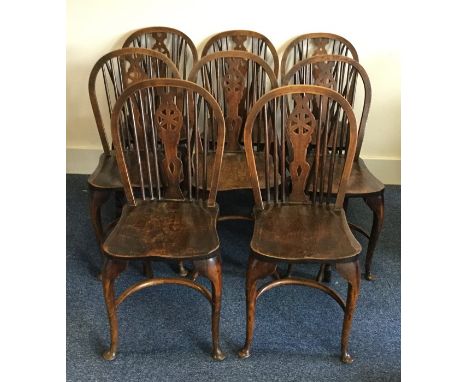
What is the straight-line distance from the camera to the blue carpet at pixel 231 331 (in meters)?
1.89

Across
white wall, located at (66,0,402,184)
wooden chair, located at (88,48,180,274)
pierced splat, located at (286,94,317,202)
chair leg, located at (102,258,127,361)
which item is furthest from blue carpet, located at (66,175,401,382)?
white wall, located at (66,0,402,184)

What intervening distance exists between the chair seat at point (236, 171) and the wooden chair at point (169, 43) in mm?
698

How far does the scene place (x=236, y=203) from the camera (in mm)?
3016

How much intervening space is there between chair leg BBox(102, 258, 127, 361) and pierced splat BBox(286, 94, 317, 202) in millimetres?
721

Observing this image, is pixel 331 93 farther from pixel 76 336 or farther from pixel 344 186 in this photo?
pixel 76 336

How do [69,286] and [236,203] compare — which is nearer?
[69,286]

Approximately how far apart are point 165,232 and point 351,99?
1209mm

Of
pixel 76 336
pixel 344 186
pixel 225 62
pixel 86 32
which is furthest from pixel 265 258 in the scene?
pixel 86 32

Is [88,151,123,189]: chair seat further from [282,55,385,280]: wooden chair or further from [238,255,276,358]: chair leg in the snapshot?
[282,55,385,280]: wooden chair

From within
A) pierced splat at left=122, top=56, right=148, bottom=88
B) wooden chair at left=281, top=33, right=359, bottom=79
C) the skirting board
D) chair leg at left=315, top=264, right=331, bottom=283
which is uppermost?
wooden chair at left=281, top=33, right=359, bottom=79

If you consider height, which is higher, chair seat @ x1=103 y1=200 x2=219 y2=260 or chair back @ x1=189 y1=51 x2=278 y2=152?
chair back @ x1=189 y1=51 x2=278 y2=152

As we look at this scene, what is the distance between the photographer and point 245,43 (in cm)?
290

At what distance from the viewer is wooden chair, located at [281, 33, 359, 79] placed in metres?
2.78

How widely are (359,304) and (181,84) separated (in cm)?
115
